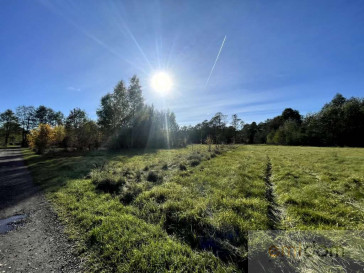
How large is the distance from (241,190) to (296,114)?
78.2 m

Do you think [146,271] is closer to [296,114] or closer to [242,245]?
[242,245]

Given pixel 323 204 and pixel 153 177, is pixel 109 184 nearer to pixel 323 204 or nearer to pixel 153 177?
pixel 153 177

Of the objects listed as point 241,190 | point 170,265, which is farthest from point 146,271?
point 241,190

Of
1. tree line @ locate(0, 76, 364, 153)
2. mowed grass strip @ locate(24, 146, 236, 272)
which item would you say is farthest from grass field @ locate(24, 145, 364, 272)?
tree line @ locate(0, 76, 364, 153)

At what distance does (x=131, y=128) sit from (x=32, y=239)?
82.6ft

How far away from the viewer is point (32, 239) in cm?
353

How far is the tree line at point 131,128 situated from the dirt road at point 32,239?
1806 cm

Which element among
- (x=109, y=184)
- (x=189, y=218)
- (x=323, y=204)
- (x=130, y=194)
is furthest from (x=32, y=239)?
(x=323, y=204)

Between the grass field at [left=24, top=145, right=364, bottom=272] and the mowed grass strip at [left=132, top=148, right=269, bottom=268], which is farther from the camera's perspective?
the mowed grass strip at [left=132, top=148, right=269, bottom=268]

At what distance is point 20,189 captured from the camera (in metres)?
7.10

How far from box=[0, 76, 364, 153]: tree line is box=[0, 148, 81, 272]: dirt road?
59.2 ft

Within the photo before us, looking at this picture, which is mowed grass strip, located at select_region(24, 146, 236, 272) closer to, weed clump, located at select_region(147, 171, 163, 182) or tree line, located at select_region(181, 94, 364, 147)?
weed clump, located at select_region(147, 171, 163, 182)

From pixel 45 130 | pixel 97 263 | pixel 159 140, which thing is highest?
pixel 45 130

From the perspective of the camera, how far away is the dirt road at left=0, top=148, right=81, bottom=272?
9.12 ft
